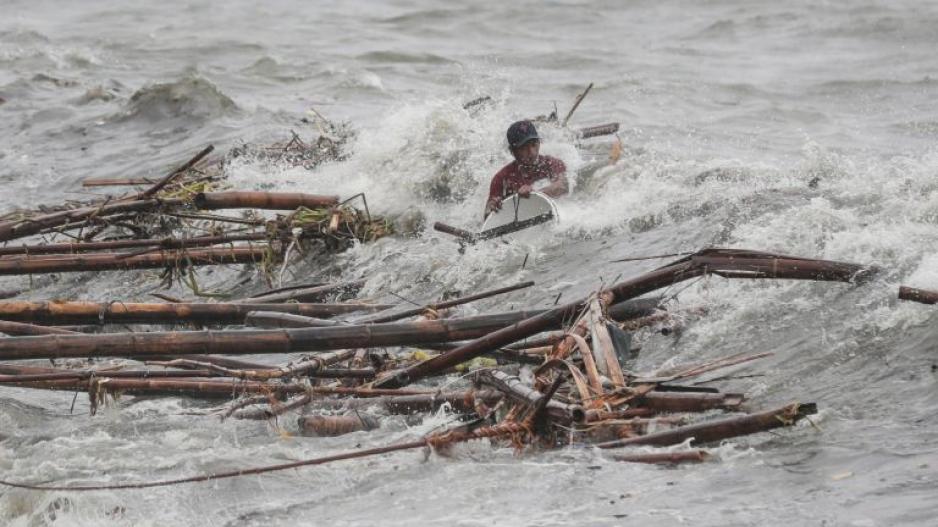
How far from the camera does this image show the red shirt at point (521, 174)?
1009 centimetres

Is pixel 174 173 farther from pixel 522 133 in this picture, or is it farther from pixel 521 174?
pixel 521 174

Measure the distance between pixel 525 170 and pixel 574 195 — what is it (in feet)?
1.57

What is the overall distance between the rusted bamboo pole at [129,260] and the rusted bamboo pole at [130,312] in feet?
5.86

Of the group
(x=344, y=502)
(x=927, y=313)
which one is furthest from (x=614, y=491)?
(x=927, y=313)

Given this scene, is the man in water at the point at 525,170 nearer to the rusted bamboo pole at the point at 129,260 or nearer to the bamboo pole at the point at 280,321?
the rusted bamboo pole at the point at 129,260

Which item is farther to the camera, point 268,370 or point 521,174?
point 521,174

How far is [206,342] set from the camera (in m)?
5.10

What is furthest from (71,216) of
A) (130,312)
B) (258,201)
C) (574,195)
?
(574,195)

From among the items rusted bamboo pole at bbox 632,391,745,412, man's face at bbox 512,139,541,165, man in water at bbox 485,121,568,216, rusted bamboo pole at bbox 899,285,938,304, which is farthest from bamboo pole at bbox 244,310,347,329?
man's face at bbox 512,139,541,165

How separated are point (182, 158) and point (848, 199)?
25.8 feet

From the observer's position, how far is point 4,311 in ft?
20.2

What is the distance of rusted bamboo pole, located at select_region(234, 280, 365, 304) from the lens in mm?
7371

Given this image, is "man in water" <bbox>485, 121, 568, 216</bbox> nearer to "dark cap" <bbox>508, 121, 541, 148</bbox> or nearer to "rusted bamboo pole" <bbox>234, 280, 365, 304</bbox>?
"dark cap" <bbox>508, 121, 541, 148</bbox>

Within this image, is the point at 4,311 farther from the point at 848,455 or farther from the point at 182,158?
the point at 182,158
